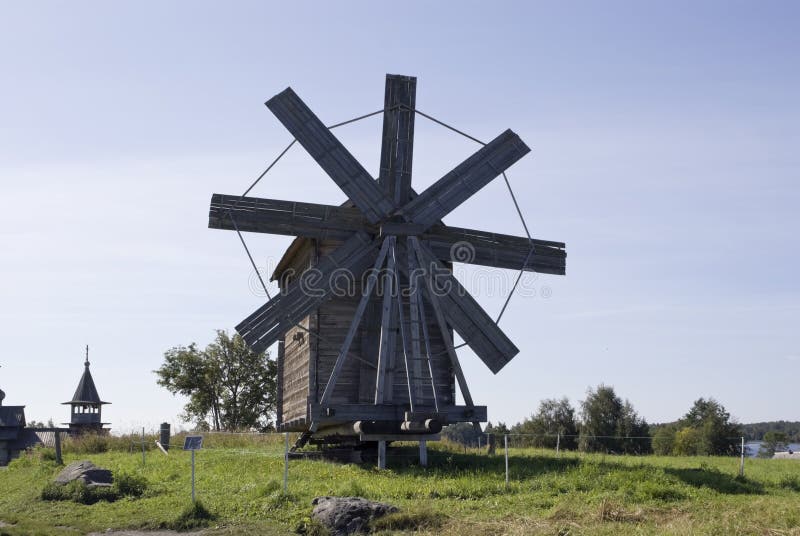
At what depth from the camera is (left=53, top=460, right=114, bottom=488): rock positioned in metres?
17.4

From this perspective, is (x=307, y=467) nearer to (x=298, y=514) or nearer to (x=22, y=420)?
(x=298, y=514)

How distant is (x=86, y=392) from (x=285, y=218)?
5412 cm

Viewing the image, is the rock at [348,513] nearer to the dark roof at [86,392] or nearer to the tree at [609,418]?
the tree at [609,418]

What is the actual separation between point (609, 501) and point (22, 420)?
6015cm

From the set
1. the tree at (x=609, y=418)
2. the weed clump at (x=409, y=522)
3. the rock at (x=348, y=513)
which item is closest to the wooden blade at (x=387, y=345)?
the rock at (x=348, y=513)

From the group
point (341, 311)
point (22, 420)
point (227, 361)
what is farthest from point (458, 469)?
point (22, 420)

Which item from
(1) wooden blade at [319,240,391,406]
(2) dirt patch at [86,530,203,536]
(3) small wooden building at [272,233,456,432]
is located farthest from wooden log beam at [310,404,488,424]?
(2) dirt patch at [86,530,203,536]

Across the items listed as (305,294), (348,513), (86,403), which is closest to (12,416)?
(86,403)

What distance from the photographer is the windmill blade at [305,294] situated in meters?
19.1

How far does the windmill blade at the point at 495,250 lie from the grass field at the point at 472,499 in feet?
16.0

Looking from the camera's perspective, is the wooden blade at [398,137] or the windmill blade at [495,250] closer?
the wooden blade at [398,137]

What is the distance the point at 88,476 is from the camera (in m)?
17.6

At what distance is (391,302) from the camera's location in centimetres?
1958

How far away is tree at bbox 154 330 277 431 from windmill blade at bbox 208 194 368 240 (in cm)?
2961
